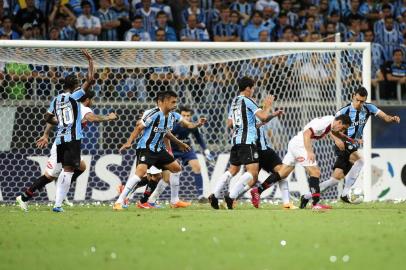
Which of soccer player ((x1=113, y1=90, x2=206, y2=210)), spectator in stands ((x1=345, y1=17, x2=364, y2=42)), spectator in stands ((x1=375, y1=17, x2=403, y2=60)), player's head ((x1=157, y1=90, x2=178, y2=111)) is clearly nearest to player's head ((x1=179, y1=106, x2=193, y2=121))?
soccer player ((x1=113, y1=90, x2=206, y2=210))

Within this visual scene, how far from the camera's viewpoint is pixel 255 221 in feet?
39.4

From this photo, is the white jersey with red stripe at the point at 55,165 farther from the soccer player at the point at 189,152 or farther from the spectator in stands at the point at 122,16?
the spectator in stands at the point at 122,16

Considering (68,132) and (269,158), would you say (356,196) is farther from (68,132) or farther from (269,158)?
(68,132)

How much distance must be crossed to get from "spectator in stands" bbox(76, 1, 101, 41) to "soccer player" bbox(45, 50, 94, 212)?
5521 mm

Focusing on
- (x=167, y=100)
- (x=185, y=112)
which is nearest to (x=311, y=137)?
(x=167, y=100)

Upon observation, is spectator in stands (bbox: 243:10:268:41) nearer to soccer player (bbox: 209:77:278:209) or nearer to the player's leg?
soccer player (bbox: 209:77:278:209)

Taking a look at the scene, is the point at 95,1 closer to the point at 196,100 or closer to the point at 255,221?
the point at 196,100

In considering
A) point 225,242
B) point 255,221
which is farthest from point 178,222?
point 225,242

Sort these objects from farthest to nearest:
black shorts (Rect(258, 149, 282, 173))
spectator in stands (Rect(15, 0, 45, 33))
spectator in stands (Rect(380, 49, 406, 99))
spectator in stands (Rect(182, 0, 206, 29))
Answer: spectator in stands (Rect(182, 0, 206, 29)), spectator in stands (Rect(380, 49, 406, 99)), spectator in stands (Rect(15, 0, 45, 33)), black shorts (Rect(258, 149, 282, 173))

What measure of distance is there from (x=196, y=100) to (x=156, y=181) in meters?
3.14

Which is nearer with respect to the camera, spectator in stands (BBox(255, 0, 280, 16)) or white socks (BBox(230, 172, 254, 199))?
white socks (BBox(230, 172, 254, 199))

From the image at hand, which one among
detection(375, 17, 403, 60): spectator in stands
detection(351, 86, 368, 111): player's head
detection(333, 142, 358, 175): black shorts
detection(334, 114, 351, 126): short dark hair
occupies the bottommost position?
detection(333, 142, 358, 175): black shorts

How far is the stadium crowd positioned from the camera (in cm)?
2039

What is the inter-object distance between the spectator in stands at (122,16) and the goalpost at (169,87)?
7.59 feet
